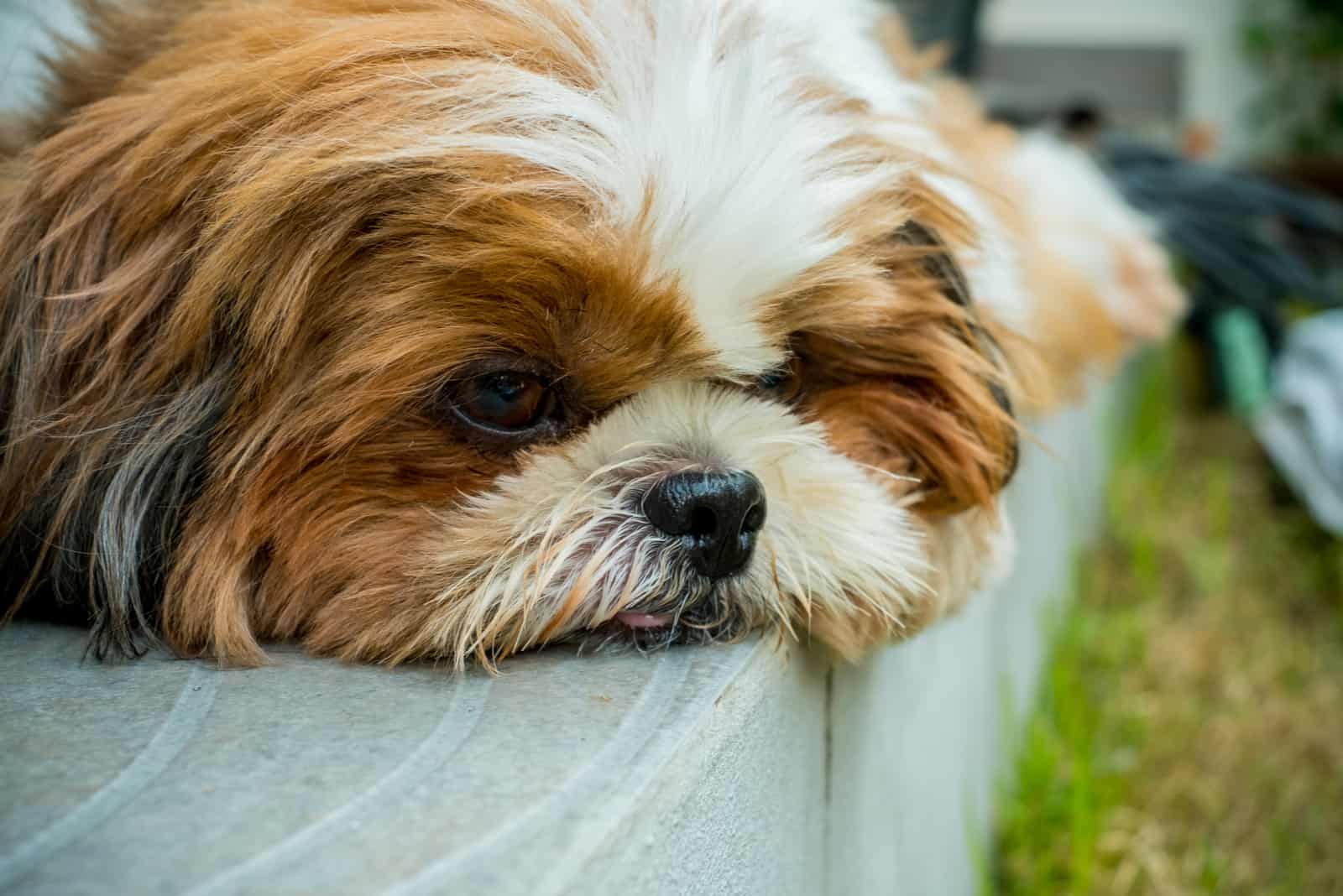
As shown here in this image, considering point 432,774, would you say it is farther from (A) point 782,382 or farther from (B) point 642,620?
(A) point 782,382

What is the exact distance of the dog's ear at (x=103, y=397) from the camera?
1220 mm

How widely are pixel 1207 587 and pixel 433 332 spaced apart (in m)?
2.83

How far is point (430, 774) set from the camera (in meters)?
0.92

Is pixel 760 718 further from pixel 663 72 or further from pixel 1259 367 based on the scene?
pixel 1259 367

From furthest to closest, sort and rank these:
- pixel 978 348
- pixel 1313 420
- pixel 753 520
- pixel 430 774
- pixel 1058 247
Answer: pixel 1313 420
pixel 1058 247
pixel 978 348
pixel 753 520
pixel 430 774

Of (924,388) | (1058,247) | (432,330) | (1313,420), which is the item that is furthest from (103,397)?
(1313,420)

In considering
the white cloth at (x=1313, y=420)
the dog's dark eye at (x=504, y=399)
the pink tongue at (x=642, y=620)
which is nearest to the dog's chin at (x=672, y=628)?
the pink tongue at (x=642, y=620)

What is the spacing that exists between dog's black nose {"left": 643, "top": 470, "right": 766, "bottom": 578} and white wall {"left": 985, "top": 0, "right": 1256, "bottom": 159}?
8.27 meters

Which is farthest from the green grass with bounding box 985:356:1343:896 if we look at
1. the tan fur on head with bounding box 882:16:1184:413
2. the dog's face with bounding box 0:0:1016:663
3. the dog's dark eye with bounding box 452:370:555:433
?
the dog's dark eye with bounding box 452:370:555:433

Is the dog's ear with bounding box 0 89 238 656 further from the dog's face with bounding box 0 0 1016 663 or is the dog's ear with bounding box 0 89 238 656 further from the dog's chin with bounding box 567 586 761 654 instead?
the dog's chin with bounding box 567 586 761 654

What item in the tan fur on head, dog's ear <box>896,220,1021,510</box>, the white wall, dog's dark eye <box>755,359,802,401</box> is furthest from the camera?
the white wall

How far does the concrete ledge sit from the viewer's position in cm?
80

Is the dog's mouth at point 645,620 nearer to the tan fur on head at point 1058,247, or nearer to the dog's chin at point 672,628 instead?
the dog's chin at point 672,628

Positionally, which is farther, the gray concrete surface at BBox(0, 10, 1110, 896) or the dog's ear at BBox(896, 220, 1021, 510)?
the dog's ear at BBox(896, 220, 1021, 510)
